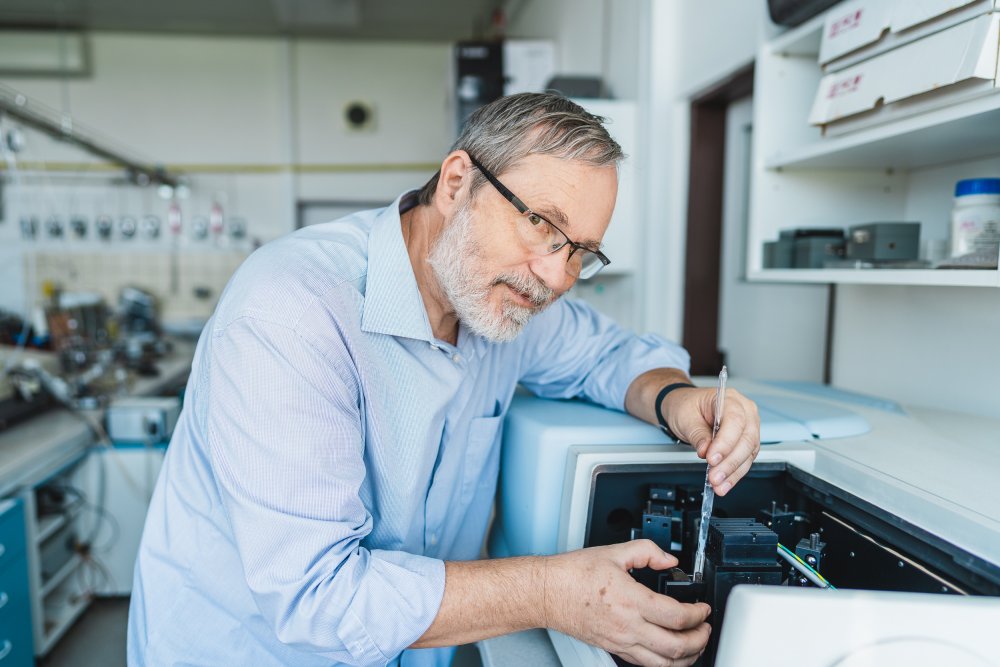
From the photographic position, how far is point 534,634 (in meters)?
0.85

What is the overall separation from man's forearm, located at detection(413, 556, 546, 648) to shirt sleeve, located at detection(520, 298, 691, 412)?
44 cm

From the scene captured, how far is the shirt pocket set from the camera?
99 centimetres

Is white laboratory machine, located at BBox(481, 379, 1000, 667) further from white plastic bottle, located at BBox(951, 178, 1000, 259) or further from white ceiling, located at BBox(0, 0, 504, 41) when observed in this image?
white ceiling, located at BBox(0, 0, 504, 41)

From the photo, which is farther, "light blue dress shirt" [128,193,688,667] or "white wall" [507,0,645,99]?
"white wall" [507,0,645,99]

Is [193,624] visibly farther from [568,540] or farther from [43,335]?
[43,335]

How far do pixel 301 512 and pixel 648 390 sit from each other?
0.56 metres

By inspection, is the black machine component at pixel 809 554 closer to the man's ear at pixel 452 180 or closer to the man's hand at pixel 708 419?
the man's hand at pixel 708 419

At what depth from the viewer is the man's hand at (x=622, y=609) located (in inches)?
25.3

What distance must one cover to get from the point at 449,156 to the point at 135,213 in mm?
4623

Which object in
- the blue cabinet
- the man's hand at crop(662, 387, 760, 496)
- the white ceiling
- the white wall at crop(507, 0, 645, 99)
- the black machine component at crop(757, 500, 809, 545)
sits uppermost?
the white ceiling

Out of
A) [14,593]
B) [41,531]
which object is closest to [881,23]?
[14,593]

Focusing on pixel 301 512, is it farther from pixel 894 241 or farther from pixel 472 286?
pixel 894 241

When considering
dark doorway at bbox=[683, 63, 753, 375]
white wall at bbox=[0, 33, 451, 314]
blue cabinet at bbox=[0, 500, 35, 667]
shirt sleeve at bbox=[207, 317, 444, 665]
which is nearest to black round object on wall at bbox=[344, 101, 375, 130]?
white wall at bbox=[0, 33, 451, 314]

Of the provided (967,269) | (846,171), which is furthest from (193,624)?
(846,171)
